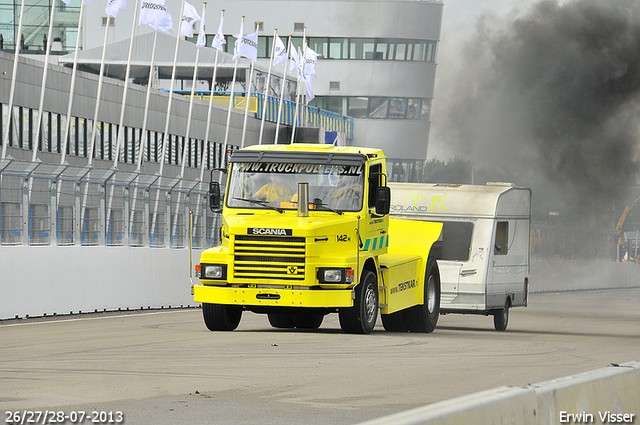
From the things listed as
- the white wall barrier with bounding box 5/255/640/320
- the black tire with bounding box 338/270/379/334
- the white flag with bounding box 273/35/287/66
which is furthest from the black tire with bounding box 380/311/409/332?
the white flag with bounding box 273/35/287/66

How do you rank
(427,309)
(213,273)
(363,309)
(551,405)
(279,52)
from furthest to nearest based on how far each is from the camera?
1. (279,52)
2. (427,309)
3. (363,309)
4. (213,273)
5. (551,405)

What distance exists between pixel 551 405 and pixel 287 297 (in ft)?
33.8

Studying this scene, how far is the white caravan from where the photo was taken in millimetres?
21812

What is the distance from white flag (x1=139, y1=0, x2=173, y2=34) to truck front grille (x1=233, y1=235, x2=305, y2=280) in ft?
79.3

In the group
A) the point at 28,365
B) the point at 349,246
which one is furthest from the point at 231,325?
the point at 28,365

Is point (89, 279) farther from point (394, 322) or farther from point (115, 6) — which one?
point (115, 6)

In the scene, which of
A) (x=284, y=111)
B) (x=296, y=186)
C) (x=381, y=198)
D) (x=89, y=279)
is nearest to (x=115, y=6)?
(x=89, y=279)

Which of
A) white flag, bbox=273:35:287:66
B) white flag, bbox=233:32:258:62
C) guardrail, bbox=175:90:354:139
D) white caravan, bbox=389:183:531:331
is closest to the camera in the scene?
white caravan, bbox=389:183:531:331

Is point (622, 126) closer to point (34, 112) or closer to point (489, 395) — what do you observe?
point (34, 112)

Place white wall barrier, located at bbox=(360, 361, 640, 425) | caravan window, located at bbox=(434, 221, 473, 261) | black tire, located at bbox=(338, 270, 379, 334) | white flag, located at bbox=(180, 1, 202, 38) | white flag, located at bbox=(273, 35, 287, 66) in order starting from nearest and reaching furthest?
white wall barrier, located at bbox=(360, 361, 640, 425) < black tire, located at bbox=(338, 270, 379, 334) < caravan window, located at bbox=(434, 221, 473, 261) < white flag, located at bbox=(180, 1, 202, 38) < white flag, located at bbox=(273, 35, 287, 66)

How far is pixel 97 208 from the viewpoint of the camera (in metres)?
23.7

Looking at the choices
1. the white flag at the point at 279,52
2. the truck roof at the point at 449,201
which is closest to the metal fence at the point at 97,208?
the truck roof at the point at 449,201

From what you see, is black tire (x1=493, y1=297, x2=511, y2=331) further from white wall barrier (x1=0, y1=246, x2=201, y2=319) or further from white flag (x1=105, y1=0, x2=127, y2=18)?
white flag (x1=105, y1=0, x2=127, y2=18)

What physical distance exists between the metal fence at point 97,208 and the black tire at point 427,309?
4087 mm
